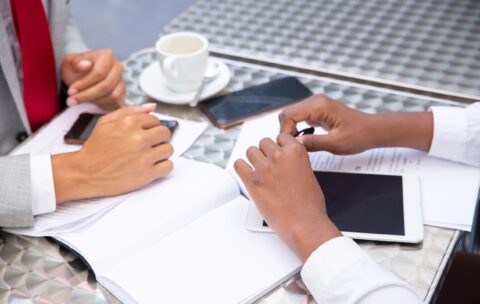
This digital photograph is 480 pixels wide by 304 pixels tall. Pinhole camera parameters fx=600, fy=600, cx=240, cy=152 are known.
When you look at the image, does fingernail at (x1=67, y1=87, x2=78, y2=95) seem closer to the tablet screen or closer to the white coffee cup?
the white coffee cup

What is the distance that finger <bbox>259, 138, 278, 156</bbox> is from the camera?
0.85 meters

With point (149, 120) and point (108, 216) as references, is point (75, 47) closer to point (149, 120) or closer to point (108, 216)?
point (149, 120)

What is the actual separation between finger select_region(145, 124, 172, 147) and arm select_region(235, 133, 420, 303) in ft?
0.46

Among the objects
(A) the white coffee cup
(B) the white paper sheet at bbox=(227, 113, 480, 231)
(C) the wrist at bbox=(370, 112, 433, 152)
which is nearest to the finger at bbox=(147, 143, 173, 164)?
(B) the white paper sheet at bbox=(227, 113, 480, 231)

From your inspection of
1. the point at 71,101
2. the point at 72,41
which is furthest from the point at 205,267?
the point at 72,41

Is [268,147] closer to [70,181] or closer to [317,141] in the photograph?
[317,141]

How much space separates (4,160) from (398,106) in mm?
669

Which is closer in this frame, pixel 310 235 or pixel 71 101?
pixel 310 235

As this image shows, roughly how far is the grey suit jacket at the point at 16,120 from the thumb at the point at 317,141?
407 millimetres

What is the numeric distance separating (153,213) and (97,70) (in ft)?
1.28

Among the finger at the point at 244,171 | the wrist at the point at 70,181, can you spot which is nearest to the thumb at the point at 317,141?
the finger at the point at 244,171

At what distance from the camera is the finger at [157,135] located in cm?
91

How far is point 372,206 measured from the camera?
0.83 meters

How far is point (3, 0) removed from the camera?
3.45 feet
